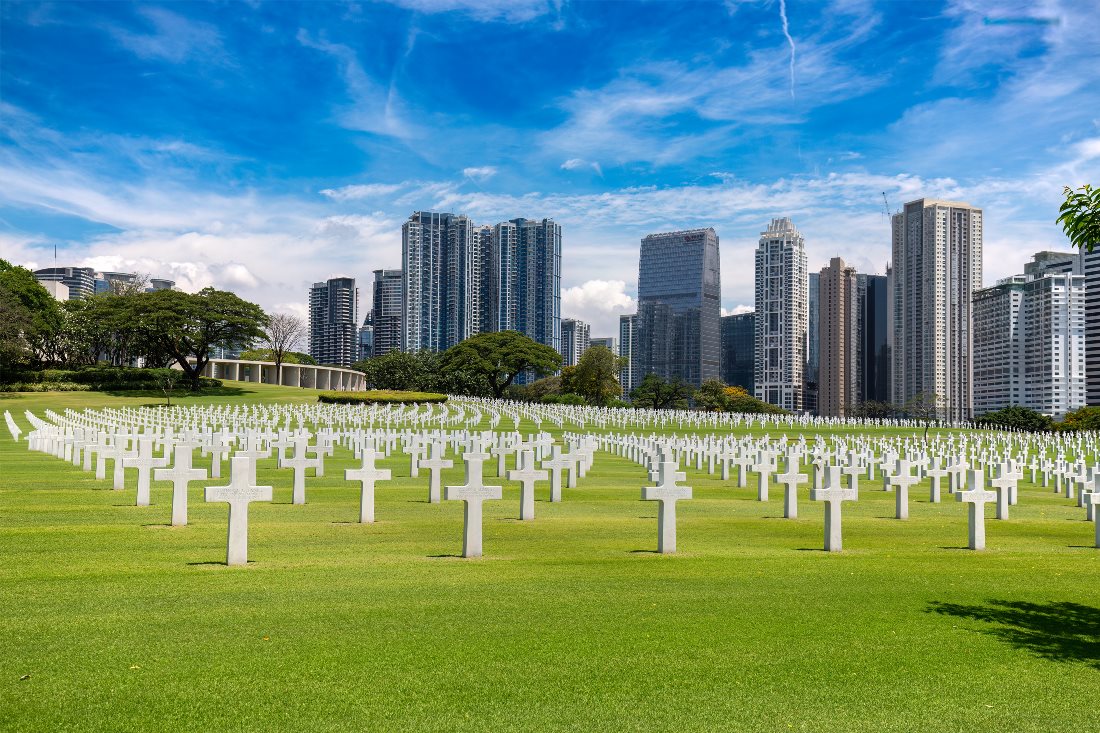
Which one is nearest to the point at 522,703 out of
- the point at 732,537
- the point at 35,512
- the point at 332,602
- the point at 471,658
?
the point at 471,658

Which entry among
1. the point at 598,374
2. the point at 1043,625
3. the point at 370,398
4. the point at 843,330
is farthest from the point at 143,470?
the point at 843,330

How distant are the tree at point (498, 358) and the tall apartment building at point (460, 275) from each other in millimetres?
85949

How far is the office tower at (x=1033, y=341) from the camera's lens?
404ft

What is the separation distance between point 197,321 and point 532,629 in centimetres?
7381

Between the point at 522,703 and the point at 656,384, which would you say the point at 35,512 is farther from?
the point at 656,384

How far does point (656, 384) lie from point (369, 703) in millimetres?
96804

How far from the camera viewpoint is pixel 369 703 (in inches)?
199

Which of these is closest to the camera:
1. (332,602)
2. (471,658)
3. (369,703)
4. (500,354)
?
(369,703)

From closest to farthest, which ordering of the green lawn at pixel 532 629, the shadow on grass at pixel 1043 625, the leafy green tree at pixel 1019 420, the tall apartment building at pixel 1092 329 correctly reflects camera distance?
the green lawn at pixel 532 629
the shadow on grass at pixel 1043 625
the leafy green tree at pixel 1019 420
the tall apartment building at pixel 1092 329

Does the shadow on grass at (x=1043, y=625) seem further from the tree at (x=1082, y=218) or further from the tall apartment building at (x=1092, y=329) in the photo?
the tall apartment building at (x=1092, y=329)

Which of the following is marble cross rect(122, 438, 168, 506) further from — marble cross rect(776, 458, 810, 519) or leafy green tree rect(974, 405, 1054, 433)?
leafy green tree rect(974, 405, 1054, 433)

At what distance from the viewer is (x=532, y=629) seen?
6.59m

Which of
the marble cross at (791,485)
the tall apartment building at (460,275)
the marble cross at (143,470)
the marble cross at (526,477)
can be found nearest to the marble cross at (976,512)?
the marble cross at (791,485)

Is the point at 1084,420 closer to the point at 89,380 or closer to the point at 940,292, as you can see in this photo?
the point at 89,380
